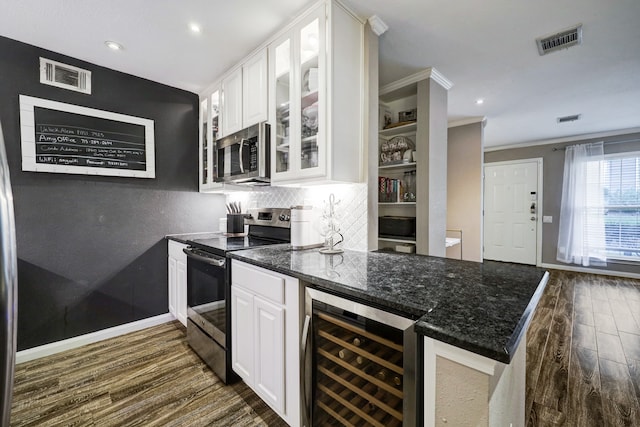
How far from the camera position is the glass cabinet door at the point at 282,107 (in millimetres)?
2021

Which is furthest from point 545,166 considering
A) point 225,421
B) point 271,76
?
point 225,421

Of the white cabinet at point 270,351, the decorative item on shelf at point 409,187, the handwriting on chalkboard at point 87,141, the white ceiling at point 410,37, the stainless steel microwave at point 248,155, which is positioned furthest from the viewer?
the decorative item on shelf at point 409,187

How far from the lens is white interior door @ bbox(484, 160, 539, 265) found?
18.0 feet

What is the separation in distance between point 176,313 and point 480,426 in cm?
281

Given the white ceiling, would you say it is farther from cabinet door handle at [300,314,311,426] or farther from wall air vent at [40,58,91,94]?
cabinet door handle at [300,314,311,426]

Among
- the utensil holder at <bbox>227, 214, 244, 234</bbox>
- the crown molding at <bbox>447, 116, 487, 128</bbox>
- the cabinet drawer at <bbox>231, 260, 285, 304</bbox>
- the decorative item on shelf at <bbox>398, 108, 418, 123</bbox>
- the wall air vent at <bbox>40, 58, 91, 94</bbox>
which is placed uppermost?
the crown molding at <bbox>447, 116, 487, 128</bbox>

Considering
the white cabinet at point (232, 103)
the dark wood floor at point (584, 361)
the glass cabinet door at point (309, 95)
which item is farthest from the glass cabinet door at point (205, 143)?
the dark wood floor at point (584, 361)

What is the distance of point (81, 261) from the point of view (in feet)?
8.02

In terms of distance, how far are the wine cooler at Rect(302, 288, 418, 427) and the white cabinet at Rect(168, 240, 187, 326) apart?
67.9 inches

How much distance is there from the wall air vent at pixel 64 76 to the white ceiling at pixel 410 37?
13 cm

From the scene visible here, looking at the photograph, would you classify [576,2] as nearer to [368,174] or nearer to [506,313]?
[368,174]

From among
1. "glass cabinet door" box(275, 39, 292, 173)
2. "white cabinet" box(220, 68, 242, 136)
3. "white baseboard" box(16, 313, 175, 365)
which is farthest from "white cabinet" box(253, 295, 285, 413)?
"white baseboard" box(16, 313, 175, 365)

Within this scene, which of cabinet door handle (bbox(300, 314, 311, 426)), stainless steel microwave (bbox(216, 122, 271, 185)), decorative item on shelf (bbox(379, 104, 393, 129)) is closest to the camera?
cabinet door handle (bbox(300, 314, 311, 426))

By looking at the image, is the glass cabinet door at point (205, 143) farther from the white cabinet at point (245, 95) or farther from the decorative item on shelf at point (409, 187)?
the decorative item on shelf at point (409, 187)
